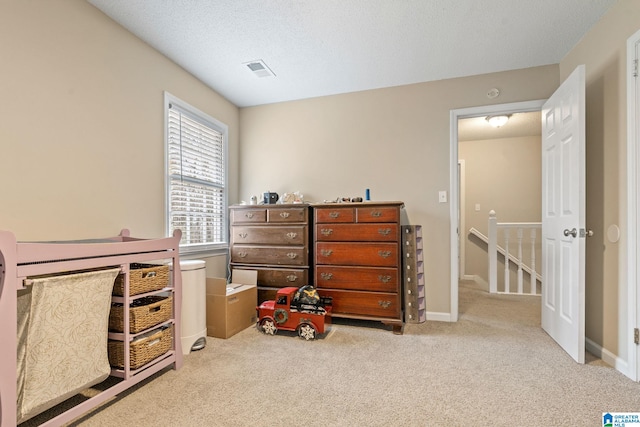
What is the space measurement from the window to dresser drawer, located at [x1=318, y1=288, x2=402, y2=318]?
145 cm

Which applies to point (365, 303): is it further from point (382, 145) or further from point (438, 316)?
point (382, 145)

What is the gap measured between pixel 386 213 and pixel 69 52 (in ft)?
8.55

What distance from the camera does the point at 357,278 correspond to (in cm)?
279

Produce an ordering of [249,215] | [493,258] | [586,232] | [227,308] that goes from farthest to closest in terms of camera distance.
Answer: [493,258]
[249,215]
[227,308]
[586,232]

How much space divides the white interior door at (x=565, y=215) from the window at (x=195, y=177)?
3272mm

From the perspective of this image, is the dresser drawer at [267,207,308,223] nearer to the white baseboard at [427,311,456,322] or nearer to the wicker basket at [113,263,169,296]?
the wicker basket at [113,263,169,296]

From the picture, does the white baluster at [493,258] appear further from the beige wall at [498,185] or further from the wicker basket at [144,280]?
the wicker basket at [144,280]

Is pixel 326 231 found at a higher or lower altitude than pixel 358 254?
higher

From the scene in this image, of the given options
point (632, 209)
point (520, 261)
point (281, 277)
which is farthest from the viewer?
point (520, 261)

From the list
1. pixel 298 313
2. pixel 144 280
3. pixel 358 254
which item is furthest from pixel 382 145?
pixel 144 280

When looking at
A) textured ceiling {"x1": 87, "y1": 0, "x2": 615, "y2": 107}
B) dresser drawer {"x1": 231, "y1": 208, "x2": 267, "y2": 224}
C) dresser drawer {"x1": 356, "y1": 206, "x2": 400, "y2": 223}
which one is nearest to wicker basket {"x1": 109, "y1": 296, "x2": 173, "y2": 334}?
dresser drawer {"x1": 231, "y1": 208, "x2": 267, "y2": 224}

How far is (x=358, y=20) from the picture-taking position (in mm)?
2227

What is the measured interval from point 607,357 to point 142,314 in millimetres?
3140

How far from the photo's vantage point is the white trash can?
A: 228cm
